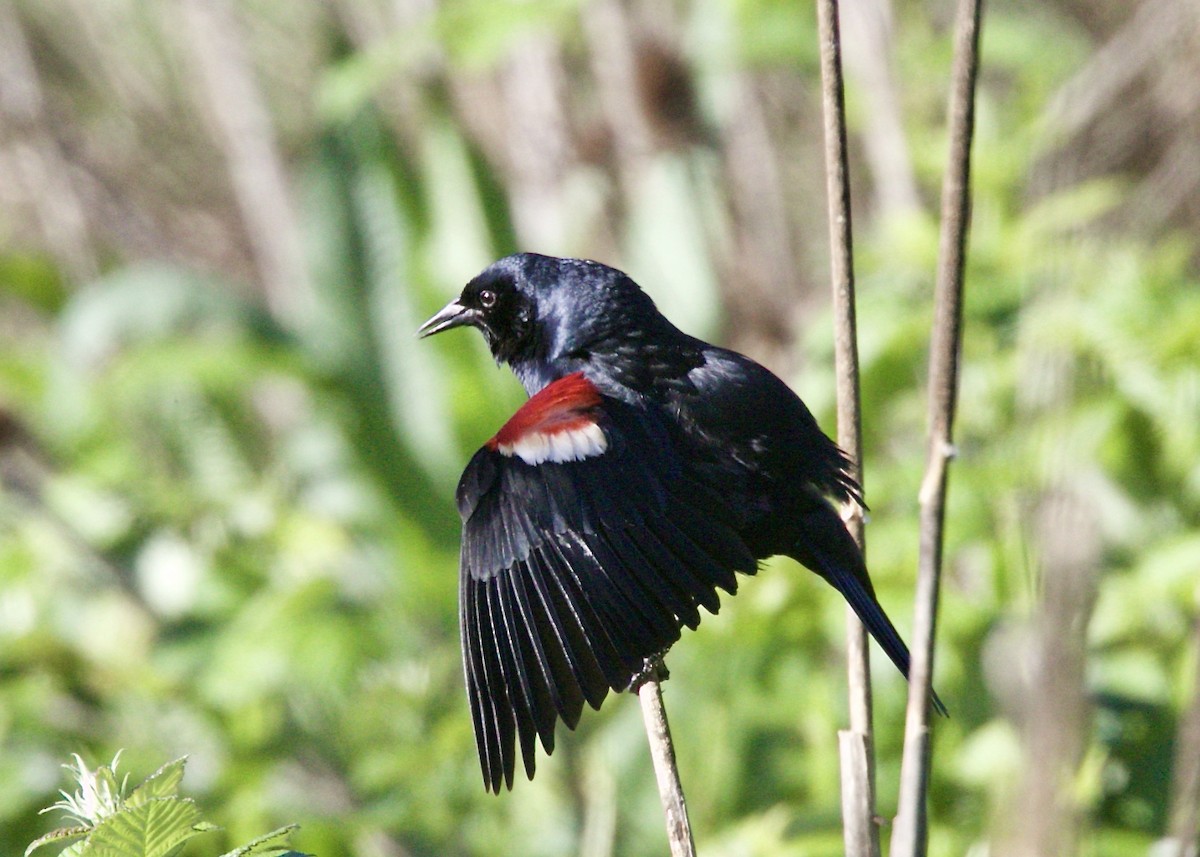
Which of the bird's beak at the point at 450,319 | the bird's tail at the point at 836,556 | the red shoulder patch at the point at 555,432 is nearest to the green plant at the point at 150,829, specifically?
the red shoulder patch at the point at 555,432

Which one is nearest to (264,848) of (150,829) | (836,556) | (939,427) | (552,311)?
(150,829)

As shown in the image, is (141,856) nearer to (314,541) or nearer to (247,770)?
(247,770)

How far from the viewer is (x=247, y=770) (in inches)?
112

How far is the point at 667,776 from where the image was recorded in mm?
1289

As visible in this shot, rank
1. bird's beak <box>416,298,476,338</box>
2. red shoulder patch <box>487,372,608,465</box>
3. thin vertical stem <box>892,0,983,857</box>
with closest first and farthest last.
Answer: thin vertical stem <box>892,0,983,857</box>, red shoulder patch <box>487,372,608,465</box>, bird's beak <box>416,298,476,338</box>

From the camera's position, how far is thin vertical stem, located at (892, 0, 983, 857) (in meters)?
1.02

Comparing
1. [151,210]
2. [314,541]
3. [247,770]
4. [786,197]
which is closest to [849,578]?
[247,770]

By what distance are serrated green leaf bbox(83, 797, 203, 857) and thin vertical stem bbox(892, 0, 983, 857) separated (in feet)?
1.61

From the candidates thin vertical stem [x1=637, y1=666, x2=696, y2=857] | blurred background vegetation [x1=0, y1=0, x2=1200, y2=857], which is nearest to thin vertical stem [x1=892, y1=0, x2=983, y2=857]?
blurred background vegetation [x1=0, y1=0, x2=1200, y2=857]

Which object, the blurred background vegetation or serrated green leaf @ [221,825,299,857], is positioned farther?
the blurred background vegetation

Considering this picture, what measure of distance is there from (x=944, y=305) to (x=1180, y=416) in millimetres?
1668

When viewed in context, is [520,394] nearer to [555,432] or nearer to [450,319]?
[450,319]

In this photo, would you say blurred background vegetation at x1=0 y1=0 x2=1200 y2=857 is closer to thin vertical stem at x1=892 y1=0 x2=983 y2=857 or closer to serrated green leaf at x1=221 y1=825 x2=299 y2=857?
thin vertical stem at x1=892 y1=0 x2=983 y2=857

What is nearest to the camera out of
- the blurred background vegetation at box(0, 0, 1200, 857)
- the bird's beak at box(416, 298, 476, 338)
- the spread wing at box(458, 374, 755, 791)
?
the spread wing at box(458, 374, 755, 791)
